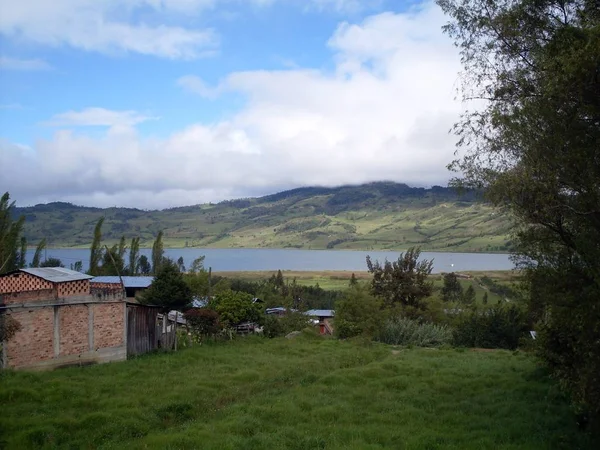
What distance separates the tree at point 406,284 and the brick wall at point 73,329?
24.0m

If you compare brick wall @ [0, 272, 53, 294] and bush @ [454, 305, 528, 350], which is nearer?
brick wall @ [0, 272, 53, 294]

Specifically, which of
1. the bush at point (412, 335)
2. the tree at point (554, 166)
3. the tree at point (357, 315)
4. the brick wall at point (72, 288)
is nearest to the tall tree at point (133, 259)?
the tree at point (357, 315)

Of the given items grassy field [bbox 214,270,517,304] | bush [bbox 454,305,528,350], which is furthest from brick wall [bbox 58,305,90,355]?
grassy field [bbox 214,270,517,304]

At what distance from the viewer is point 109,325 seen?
20.6m

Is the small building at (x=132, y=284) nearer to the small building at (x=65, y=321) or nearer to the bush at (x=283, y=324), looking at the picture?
the bush at (x=283, y=324)

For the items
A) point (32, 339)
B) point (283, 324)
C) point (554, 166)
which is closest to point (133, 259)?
point (283, 324)

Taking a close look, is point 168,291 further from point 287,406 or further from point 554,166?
point 554,166

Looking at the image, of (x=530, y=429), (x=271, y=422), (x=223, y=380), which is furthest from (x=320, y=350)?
(x=530, y=429)

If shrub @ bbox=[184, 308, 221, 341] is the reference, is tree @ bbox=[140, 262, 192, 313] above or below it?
above

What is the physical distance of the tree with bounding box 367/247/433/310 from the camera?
127 feet

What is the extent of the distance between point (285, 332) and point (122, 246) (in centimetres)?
3432

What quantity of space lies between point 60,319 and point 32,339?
1.27 m

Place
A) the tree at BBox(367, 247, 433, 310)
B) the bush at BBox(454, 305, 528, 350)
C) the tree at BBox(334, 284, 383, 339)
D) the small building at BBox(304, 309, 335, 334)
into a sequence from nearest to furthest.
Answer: the bush at BBox(454, 305, 528, 350) < the tree at BBox(334, 284, 383, 339) < the tree at BBox(367, 247, 433, 310) < the small building at BBox(304, 309, 335, 334)

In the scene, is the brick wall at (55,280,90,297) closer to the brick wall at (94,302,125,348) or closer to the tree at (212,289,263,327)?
the brick wall at (94,302,125,348)
